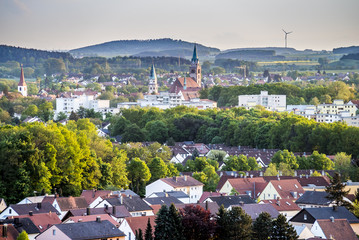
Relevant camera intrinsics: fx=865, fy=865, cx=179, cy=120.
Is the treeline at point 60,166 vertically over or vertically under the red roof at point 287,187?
over

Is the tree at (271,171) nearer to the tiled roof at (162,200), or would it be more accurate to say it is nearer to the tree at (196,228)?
the tiled roof at (162,200)

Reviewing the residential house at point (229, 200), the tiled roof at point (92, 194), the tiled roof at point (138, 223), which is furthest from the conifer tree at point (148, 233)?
the residential house at point (229, 200)

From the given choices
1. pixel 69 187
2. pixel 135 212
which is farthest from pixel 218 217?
pixel 69 187

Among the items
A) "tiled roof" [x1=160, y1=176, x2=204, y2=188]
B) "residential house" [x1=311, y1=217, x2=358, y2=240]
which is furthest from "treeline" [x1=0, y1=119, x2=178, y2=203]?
"residential house" [x1=311, y1=217, x2=358, y2=240]

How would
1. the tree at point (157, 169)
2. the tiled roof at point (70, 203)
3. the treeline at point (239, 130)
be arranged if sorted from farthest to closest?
the treeline at point (239, 130) → the tree at point (157, 169) → the tiled roof at point (70, 203)

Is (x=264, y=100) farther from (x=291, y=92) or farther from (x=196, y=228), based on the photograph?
(x=196, y=228)

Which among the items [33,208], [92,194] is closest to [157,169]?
[92,194]

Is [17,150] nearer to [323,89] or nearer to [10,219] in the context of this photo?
[10,219]
